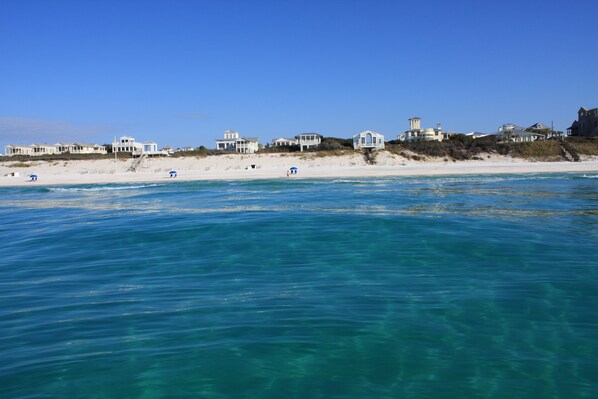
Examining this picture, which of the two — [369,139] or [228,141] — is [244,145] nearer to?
[228,141]

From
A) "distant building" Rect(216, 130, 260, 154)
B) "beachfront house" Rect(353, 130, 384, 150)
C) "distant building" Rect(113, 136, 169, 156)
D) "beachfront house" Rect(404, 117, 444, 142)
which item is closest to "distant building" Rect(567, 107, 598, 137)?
"beachfront house" Rect(404, 117, 444, 142)

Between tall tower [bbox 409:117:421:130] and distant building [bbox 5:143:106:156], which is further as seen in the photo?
distant building [bbox 5:143:106:156]

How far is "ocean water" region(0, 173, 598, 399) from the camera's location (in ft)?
15.5

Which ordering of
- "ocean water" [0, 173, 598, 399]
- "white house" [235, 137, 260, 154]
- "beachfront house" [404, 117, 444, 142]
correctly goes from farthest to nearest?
1. "white house" [235, 137, 260, 154]
2. "beachfront house" [404, 117, 444, 142]
3. "ocean water" [0, 173, 598, 399]

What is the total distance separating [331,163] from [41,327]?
188ft

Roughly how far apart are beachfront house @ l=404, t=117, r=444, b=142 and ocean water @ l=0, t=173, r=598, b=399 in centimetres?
7892

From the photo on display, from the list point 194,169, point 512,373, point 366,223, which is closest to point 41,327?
point 512,373

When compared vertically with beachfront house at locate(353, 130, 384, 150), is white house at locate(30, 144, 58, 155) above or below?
above

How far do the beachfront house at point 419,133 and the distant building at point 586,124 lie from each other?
2663cm

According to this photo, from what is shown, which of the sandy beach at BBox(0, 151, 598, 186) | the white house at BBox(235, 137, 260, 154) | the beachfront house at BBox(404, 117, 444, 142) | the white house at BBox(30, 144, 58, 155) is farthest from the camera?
A: the white house at BBox(30, 144, 58, 155)

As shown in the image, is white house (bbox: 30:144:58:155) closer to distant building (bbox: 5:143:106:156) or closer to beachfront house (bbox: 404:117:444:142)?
distant building (bbox: 5:143:106:156)

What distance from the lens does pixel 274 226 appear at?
47.7 feet

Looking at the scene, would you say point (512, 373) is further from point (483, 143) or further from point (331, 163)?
point (483, 143)

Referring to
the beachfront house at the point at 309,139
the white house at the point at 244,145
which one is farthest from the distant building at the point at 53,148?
the beachfront house at the point at 309,139
